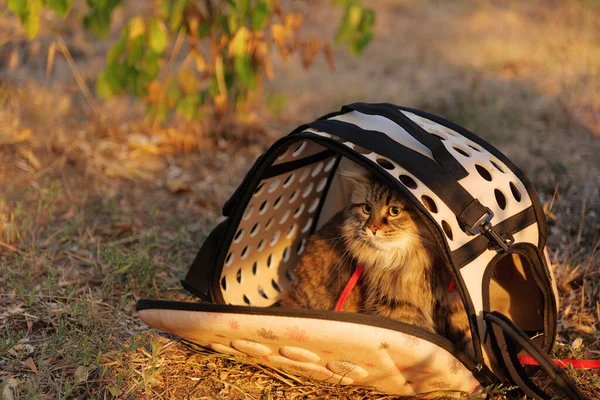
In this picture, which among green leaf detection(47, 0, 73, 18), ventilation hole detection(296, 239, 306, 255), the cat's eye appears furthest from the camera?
green leaf detection(47, 0, 73, 18)

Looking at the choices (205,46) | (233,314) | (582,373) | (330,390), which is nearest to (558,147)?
(582,373)

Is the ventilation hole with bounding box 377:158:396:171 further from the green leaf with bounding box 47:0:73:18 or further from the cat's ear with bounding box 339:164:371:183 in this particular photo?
the green leaf with bounding box 47:0:73:18

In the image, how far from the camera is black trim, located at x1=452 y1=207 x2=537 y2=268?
6.41ft

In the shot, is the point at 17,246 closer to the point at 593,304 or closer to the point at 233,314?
the point at 233,314

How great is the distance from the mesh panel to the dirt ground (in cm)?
34

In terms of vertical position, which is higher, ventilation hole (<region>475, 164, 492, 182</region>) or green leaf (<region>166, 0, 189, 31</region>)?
green leaf (<region>166, 0, 189, 31</region>)

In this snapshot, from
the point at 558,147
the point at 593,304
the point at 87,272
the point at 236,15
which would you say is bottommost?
the point at 87,272

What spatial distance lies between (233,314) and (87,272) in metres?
1.18

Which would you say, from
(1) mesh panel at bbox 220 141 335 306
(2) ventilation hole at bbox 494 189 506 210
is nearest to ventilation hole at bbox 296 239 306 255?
(1) mesh panel at bbox 220 141 335 306

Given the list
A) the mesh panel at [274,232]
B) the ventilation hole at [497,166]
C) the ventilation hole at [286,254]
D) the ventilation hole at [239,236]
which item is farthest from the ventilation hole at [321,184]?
the ventilation hole at [497,166]

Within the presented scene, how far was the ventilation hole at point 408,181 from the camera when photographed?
2085 mm

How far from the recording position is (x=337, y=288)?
2.56 metres

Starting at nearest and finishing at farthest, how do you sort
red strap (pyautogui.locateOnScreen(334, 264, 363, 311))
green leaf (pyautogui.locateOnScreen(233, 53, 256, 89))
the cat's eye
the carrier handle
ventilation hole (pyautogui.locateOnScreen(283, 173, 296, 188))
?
the carrier handle → the cat's eye → red strap (pyautogui.locateOnScreen(334, 264, 363, 311)) → ventilation hole (pyautogui.locateOnScreen(283, 173, 296, 188)) → green leaf (pyautogui.locateOnScreen(233, 53, 256, 89))

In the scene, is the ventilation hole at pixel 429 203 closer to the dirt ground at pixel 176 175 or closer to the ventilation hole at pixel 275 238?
the dirt ground at pixel 176 175
